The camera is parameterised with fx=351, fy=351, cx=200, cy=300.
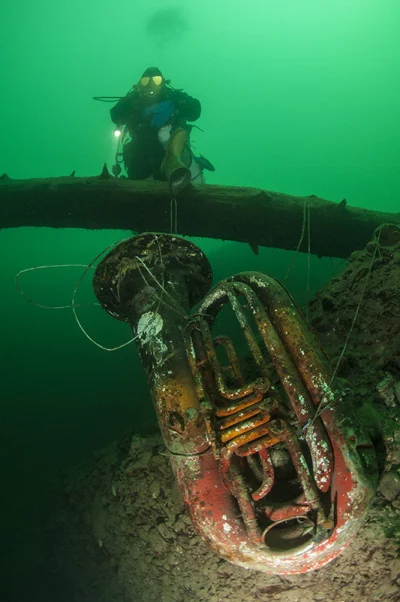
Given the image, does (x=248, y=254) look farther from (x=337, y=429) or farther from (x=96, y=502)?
(x=337, y=429)

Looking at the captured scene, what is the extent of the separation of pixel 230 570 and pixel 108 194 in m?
4.32

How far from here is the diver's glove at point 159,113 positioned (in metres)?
5.93

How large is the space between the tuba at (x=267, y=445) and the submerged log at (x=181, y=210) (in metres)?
2.97

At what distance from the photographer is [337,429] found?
5.01 feet

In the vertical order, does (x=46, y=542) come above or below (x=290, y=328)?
below

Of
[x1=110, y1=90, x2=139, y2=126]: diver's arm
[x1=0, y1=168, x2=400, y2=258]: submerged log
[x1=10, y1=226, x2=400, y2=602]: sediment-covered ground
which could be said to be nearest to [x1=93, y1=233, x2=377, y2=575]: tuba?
[x1=10, y1=226, x2=400, y2=602]: sediment-covered ground

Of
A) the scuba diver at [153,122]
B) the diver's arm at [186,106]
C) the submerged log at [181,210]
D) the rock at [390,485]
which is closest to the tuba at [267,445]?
the rock at [390,485]

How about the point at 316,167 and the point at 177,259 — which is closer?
the point at 177,259

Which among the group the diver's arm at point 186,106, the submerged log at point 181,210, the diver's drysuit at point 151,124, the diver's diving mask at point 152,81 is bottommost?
the submerged log at point 181,210

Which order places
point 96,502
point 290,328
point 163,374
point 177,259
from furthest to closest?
1. point 96,502
2. point 177,259
3. point 163,374
4. point 290,328

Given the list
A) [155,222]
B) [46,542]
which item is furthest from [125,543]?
[155,222]

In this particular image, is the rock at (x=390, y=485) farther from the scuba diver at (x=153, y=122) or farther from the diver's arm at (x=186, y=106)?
the diver's arm at (x=186, y=106)

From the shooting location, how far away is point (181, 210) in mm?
4895

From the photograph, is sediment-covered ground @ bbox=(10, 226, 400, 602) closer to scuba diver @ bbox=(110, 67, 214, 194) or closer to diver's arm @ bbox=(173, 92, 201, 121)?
scuba diver @ bbox=(110, 67, 214, 194)
